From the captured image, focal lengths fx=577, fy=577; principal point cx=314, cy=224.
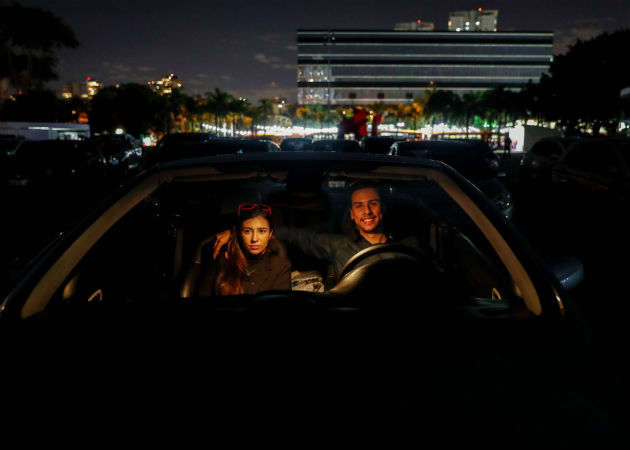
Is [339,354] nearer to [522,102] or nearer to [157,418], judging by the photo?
[157,418]

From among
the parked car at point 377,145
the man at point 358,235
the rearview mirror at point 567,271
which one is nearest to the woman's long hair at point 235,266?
the man at point 358,235

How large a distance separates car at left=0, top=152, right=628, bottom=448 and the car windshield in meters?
0.02

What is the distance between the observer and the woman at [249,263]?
319cm

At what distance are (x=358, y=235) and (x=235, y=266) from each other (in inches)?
37.2

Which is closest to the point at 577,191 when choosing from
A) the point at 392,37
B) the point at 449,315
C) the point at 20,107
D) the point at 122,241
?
the point at 122,241

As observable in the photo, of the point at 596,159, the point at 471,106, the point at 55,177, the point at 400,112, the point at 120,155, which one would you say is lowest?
the point at 55,177

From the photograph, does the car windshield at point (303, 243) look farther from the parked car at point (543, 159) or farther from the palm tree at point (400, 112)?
the palm tree at point (400, 112)

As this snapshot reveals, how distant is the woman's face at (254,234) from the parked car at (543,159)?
38.7ft

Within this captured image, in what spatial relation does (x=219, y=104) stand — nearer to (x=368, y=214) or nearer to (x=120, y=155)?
(x=120, y=155)

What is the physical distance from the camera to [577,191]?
11.1 meters

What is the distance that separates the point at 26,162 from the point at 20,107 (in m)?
65.4

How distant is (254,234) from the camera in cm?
325

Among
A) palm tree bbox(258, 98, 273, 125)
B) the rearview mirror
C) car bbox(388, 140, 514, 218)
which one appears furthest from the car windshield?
palm tree bbox(258, 98, 273, 125)

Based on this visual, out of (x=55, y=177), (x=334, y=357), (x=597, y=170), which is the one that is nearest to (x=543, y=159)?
(x=597, y=170)
